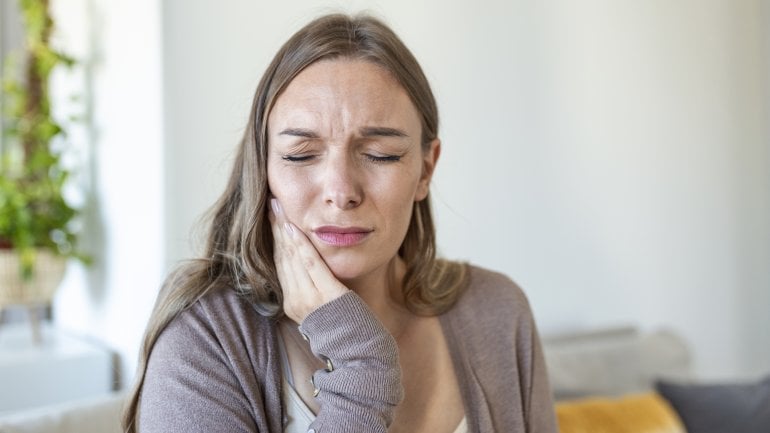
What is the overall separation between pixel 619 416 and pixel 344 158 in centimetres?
→ 116

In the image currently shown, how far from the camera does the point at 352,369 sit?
101cm

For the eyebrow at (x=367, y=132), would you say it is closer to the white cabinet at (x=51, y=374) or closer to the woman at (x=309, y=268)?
the woman at (x=309, y=268)

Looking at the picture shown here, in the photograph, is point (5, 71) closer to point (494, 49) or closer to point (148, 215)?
point (148, 215)

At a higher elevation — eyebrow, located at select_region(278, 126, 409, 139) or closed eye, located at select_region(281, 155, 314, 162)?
eyebrow, located at select_region(278, 126, 409, 139)

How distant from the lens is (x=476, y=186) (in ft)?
7.40

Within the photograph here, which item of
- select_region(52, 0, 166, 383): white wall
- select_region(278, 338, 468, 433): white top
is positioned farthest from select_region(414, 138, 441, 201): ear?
select_region(52, 0, 166, 383): white wall

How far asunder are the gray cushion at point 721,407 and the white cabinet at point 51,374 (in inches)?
57.8

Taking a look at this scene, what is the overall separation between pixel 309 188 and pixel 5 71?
1.69m

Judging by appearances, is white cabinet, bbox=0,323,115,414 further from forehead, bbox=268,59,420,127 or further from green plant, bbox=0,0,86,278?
forehead, bbox=268,59,420,127

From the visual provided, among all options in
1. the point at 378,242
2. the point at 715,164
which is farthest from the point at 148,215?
the point at 715,164

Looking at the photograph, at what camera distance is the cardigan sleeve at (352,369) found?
982 mm

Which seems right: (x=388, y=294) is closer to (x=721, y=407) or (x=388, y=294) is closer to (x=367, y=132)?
(x=367, y=132)

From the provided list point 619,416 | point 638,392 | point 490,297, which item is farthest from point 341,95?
point 638,392

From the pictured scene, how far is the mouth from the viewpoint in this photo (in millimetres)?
1062
